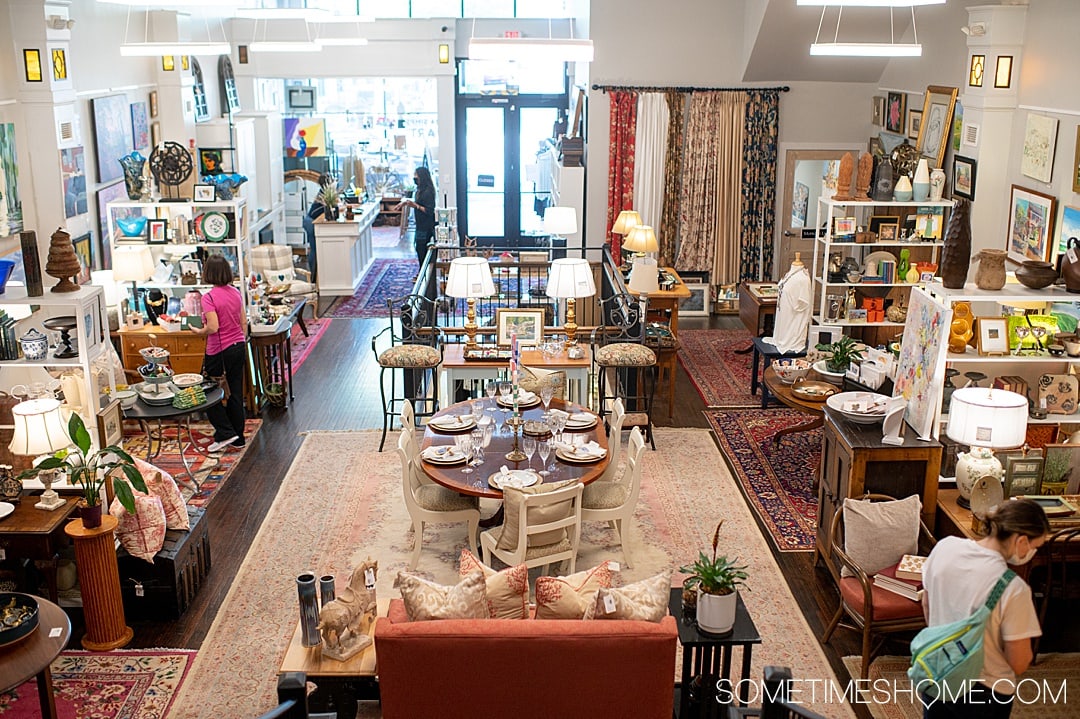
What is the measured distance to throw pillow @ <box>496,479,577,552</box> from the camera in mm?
6121

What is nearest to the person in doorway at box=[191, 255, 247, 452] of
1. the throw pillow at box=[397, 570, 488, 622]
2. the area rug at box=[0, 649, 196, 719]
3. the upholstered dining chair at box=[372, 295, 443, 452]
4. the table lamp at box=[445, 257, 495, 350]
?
the upholstered dining chair at box=[372, 295, 443, 452]

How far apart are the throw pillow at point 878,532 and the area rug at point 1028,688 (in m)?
0.53

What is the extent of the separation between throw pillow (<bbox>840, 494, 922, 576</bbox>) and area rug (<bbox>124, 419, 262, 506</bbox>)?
15.7 feet

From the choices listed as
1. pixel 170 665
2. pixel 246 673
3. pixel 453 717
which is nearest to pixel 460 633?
pixel 453 717

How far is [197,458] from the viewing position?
8.75 meters

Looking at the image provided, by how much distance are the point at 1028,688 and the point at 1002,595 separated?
1877 millimetres

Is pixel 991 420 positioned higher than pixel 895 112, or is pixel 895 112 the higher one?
pixel 895 112

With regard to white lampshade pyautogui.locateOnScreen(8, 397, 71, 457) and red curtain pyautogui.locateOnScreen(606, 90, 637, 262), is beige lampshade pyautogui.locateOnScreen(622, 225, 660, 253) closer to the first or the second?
red curtain pyautogui.locateOnScreen(606, 90, 637, 262)

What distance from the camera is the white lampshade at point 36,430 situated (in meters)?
5.74

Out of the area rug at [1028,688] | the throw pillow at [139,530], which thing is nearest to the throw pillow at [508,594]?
the area rug at [1028,688]

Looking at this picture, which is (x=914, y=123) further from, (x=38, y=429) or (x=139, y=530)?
(x=38, y=429)

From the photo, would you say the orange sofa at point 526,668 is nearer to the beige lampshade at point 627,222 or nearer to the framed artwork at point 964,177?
the framed artwork at point 964,177

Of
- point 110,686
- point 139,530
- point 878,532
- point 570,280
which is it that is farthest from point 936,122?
point 110,686

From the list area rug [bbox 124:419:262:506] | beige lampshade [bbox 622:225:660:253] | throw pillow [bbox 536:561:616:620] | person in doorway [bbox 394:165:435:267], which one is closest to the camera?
throw pillow [bbox 536:561:616:620]
